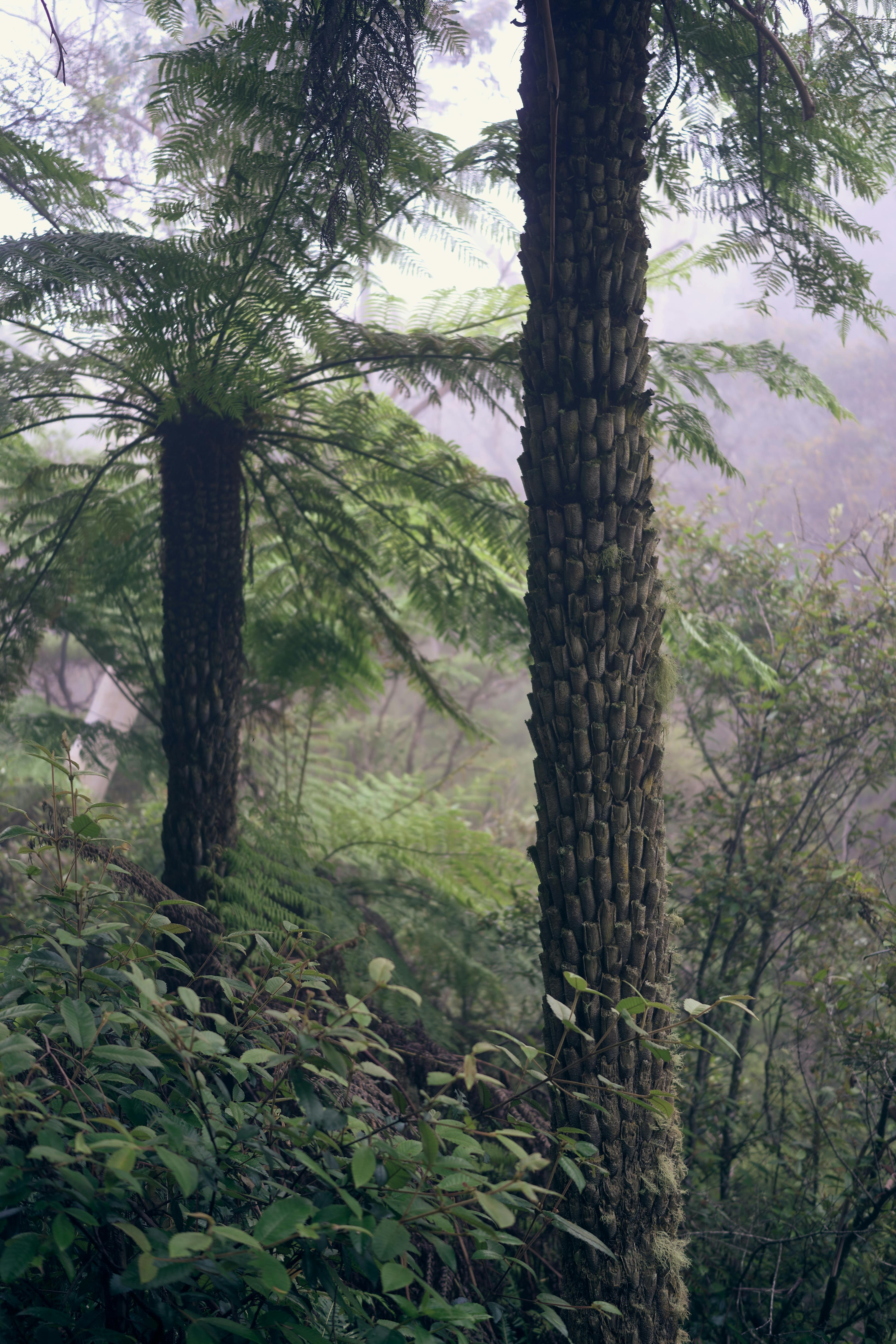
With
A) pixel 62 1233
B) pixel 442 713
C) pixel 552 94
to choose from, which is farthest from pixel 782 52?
pixel 442 713

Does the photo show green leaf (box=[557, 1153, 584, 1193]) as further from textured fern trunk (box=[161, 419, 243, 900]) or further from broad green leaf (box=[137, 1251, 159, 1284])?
textured fern trunk (box=[161, 419, 243, 900])

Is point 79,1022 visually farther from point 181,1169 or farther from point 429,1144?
point 429,1144

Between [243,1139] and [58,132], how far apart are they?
7.88m

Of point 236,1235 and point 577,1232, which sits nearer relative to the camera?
point 236,1235

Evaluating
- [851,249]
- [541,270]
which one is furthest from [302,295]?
[851,249]

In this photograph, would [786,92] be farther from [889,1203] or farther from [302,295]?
[889,1203]

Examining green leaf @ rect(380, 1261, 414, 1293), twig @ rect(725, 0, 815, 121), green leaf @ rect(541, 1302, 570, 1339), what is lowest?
green leaf @ rect(541, 1302, 570, 1339)

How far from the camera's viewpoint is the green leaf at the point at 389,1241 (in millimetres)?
905

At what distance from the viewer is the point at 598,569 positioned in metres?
1.77

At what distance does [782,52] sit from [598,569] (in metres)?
1.25

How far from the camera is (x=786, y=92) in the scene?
2.38m

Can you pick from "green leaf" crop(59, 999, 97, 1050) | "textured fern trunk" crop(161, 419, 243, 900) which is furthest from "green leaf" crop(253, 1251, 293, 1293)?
"textured fern trunk" crop(161, 419, 243, 900)

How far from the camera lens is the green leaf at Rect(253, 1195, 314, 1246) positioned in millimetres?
860

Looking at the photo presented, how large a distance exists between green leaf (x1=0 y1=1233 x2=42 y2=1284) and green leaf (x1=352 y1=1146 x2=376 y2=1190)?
13.0 inches
